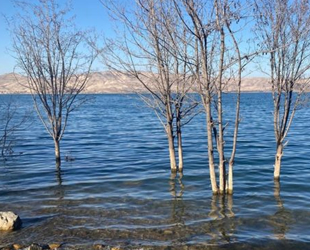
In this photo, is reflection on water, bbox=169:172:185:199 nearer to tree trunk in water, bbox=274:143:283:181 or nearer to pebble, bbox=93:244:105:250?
tree trunk in water, bbox=274:143:283:181

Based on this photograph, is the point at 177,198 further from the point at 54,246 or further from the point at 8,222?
the point at 8,222

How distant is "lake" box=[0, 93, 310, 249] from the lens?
351 inches

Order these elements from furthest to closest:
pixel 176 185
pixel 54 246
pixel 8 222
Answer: pixel 176 185
pixel 8 222
pixel 54 246

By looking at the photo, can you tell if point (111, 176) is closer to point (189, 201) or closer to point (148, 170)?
point (148, 170)

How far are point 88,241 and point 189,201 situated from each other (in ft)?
14.2

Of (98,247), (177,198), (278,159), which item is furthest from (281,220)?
(98,247)

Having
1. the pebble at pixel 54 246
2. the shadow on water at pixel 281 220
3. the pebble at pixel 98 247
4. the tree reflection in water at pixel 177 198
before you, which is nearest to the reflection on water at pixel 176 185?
the tree reflection in water at pixel 177 198

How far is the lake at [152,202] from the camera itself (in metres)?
8.92

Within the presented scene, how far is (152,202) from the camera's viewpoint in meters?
12.0

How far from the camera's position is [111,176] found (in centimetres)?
1580

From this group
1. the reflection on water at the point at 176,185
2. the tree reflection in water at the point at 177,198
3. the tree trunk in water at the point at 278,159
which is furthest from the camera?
the reflection on water at the point at 176,185

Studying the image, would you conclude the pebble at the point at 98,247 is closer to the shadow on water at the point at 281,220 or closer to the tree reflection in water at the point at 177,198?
the tree reflection in water at the point at 177,198

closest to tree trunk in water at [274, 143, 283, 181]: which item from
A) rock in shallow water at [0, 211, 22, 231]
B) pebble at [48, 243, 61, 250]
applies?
pebble at [48, 243, 61, 250]

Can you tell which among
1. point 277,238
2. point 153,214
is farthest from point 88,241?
point 277,238
